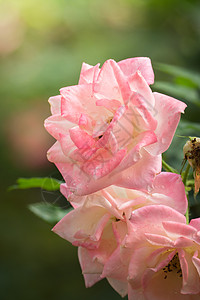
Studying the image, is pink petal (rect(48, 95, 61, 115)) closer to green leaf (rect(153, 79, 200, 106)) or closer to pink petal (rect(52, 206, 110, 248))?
pink petal (rect(52, 206, 110, 248))

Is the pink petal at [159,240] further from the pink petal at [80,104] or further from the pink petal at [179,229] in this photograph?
the pink petal at [80,104]

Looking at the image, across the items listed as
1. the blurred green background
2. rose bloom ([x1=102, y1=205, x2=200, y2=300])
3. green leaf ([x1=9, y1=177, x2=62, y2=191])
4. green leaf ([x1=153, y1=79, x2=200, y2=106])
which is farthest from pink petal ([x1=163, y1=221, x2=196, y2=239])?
the blurred green background

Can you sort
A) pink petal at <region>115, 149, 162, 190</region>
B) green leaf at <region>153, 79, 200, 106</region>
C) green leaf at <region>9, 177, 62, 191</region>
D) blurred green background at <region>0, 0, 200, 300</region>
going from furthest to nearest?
blurred green background at <region>0, 0, 200, 300</region> → green leaf at <region>153, 79, 200, 106</region> → green leaf at <region>9, 177, 62, 191</region> → pink petal at <region>115, 149, 162, 190</region>

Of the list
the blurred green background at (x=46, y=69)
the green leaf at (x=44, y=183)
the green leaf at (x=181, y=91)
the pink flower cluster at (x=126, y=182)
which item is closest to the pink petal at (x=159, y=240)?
the pink flower cluster at (x=126, y=182)

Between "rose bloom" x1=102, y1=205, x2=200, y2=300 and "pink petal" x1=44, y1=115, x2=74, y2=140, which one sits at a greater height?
"pink petal" x1=44, y1=115, x2=74, y2=140

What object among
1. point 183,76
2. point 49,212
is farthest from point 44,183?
point 183,76

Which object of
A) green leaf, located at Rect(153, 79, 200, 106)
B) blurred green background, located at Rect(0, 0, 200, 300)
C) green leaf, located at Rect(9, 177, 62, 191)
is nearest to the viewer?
green leaf, located at Rect(9, 177, 62, 191)

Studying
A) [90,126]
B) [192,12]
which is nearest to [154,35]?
[192,12]
